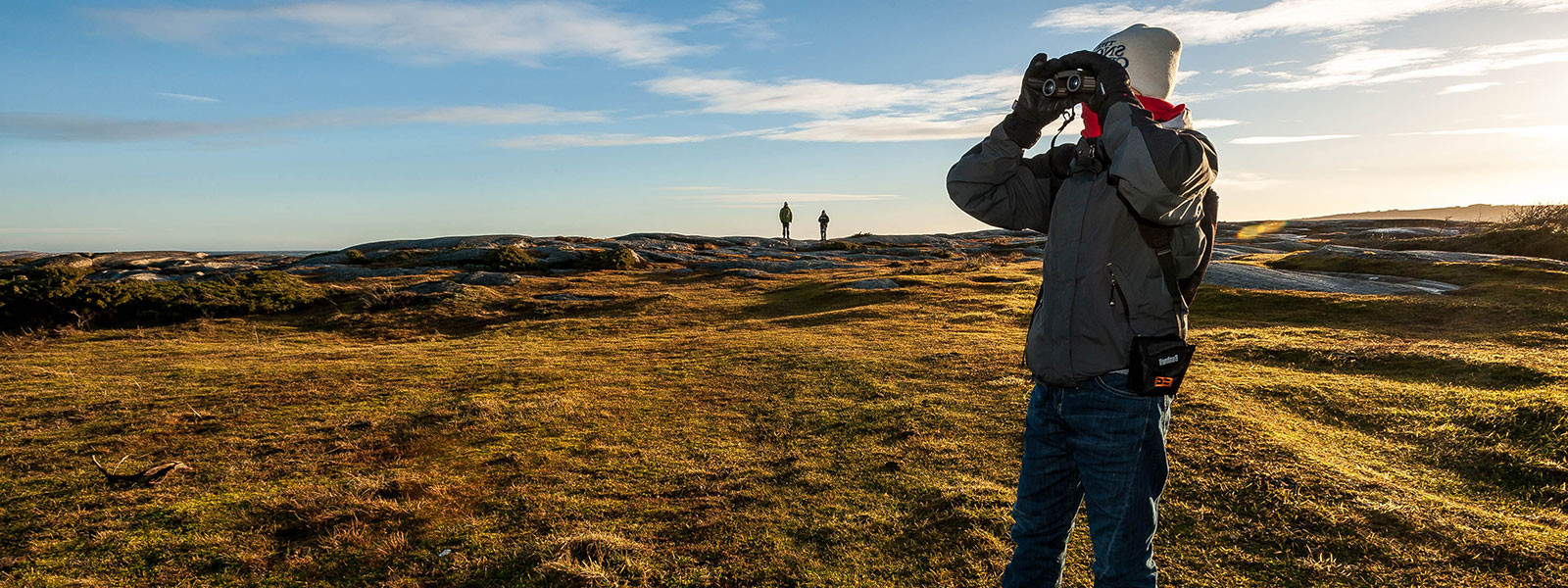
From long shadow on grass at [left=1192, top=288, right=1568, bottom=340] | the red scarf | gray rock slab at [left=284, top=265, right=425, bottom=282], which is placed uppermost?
the red scarf

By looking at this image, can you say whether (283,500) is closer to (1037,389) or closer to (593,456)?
(593,456)

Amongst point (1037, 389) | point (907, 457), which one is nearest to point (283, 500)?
point (907, 457)

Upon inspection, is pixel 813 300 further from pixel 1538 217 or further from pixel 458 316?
pixel 1538 217

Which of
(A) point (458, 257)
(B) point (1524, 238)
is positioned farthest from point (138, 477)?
(B) point (1524, 238)

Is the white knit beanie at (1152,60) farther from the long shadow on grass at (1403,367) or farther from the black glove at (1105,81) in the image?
the long shadow on grass at (1403,367)

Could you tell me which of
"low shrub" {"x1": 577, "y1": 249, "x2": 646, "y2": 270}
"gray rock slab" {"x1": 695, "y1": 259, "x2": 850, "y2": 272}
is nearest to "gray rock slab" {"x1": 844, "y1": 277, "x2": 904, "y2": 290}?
"gray rock slab" {"x1": 695, "y1": 259, "x2": 850, "y2": 272}

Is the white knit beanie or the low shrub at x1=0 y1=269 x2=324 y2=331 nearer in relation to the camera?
the white knit beanie

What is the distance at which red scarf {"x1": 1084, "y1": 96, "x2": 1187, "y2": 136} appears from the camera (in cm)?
324

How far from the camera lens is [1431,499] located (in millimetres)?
6074

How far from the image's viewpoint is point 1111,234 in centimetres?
319

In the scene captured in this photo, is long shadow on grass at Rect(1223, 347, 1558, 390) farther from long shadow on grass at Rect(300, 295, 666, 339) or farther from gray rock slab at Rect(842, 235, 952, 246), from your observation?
gray rock slab at Rect(842, 235, 952, 246)

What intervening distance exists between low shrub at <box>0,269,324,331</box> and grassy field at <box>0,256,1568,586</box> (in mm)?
4615

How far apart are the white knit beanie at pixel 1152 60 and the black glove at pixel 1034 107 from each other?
31 cm

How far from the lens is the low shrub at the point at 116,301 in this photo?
59.1 ft
